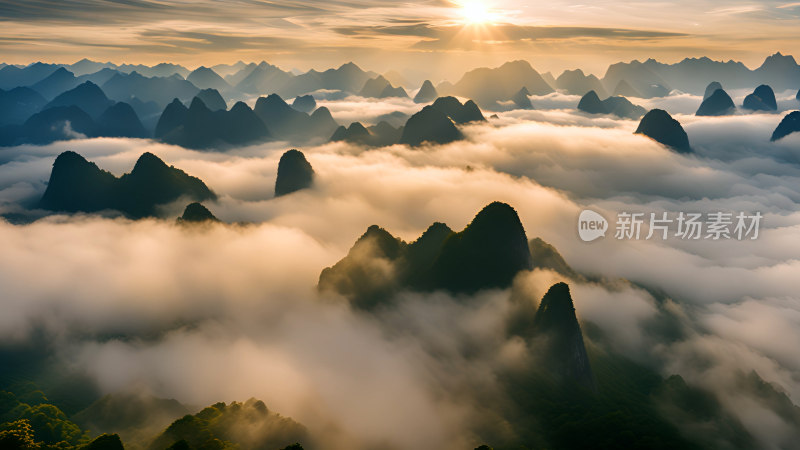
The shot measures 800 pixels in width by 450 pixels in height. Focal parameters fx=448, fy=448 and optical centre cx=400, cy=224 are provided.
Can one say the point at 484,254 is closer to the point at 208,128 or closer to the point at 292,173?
the point at 292,173

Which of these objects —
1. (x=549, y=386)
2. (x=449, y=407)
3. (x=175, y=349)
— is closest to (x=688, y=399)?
(x=549, y=386)

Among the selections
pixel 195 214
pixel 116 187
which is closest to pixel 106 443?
pixel 195 214

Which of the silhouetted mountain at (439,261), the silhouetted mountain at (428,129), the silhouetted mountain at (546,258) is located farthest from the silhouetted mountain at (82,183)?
the silhouetted mountain at (428,129)

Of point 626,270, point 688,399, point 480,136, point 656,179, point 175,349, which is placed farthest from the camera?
point 480,136

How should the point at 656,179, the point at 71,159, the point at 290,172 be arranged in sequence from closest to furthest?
the point at 71,159
the point at 290,172
the point at 656,179

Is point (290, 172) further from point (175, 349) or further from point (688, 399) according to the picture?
point (688, 399)

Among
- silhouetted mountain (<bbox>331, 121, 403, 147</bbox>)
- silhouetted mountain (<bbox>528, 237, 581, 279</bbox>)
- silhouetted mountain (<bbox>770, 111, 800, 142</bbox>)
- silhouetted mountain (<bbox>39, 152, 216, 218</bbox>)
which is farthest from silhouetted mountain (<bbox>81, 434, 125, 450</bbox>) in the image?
silhouetted mountain (<bbox>770, 111, 800, 142</bbox>)

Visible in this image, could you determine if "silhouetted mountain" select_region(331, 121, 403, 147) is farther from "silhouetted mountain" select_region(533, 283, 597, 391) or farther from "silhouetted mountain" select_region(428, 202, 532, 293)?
"silhouetted mountain" select_region(533, 283, 597, 391)

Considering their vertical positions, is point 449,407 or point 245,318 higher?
point 449,407

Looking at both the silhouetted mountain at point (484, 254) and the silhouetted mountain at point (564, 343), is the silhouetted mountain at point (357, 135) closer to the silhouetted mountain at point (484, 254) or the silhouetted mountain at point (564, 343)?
the silhouetted mountain at point (484, 254)
